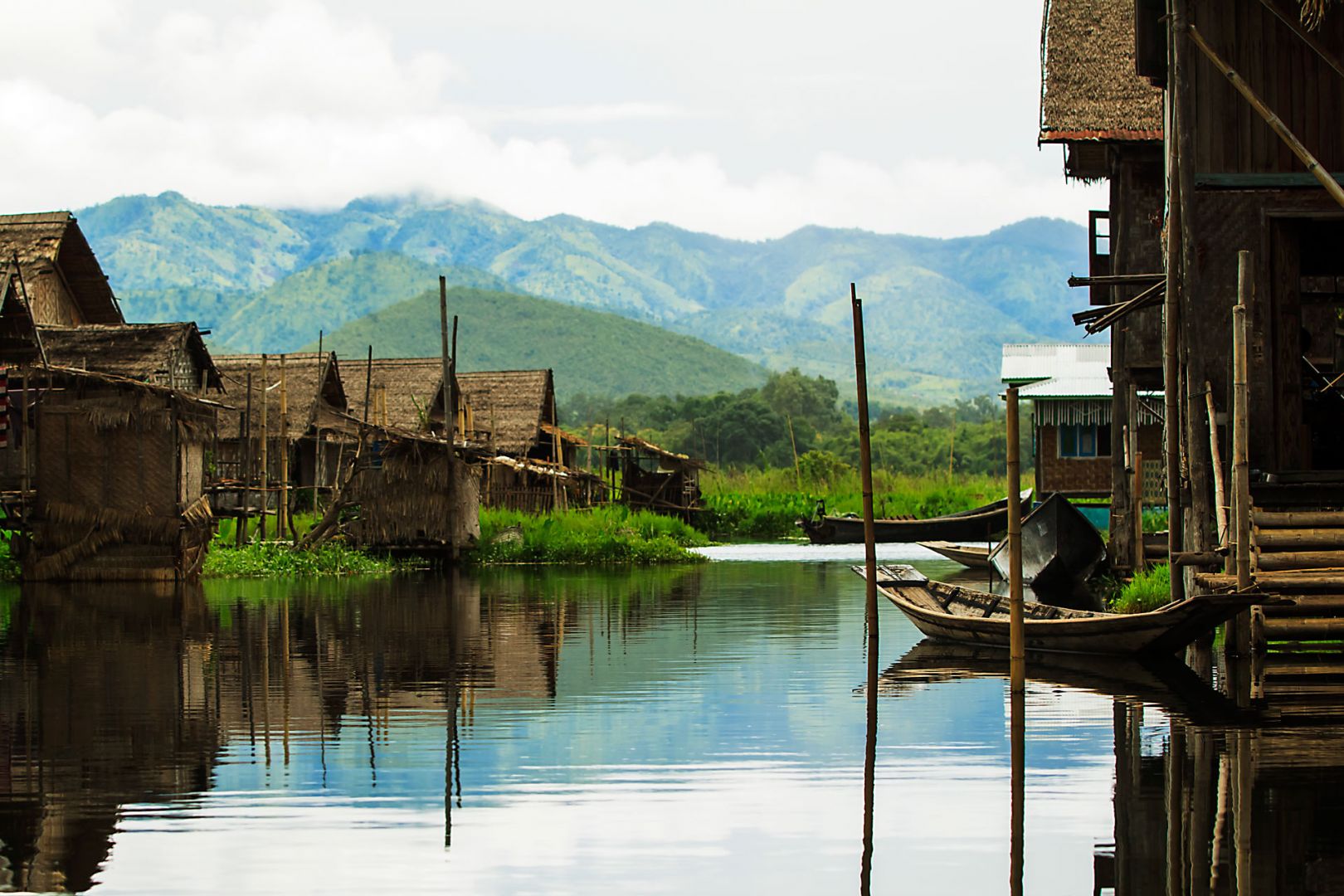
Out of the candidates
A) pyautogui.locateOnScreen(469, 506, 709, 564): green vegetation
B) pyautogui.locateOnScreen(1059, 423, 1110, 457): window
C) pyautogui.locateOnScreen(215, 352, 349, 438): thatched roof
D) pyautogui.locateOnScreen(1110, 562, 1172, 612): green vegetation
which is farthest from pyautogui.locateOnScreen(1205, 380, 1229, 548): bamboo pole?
pyautogui.locateOnScreen(215, 352, 349, 438): thatched roof

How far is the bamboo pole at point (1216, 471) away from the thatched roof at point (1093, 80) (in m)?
6.27

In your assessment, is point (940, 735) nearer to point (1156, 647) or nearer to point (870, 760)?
point (870, 760)

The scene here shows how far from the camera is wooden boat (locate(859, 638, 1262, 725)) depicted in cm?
1180

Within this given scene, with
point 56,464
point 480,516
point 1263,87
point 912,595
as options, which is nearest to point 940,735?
point 912,595

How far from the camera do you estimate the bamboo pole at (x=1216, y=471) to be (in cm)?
1463

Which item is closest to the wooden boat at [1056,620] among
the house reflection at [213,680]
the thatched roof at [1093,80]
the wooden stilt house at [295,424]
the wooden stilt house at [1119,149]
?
the house reflection at [213,680]

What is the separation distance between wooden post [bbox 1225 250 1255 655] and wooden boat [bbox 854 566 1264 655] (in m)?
0.33

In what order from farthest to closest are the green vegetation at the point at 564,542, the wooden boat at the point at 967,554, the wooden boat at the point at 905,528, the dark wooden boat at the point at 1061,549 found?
the wooden boat at the point at 905,528
the green vegetation at the point at 564,542
the wooden boat at the point at 967,554
the dark wooden boat at the point at 1061,549

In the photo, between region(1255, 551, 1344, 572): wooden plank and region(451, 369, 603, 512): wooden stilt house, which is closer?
region(1255, 551, 1344, 572): wooden plank

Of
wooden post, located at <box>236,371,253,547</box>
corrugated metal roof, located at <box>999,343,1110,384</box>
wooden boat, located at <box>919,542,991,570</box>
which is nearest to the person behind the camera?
wooden post, located at <box>236,371,253,547</box>

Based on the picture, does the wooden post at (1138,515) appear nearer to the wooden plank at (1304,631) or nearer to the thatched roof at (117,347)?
the wooden plank at (1304,631)

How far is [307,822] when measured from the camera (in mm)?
8250

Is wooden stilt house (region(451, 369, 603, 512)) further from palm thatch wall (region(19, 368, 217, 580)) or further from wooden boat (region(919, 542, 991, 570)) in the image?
palm thatch wall (region(19, 368, 217, 580))

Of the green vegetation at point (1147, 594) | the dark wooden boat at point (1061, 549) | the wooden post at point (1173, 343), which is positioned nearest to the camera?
the wooden post at point (1173, 343)
